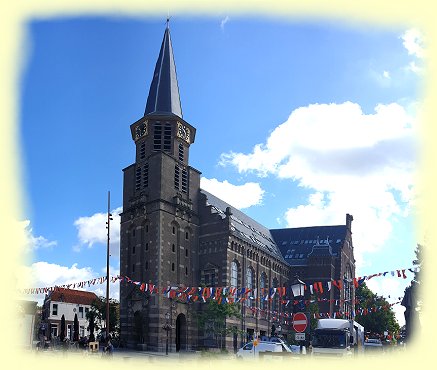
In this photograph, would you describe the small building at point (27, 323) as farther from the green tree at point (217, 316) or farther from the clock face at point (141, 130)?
the clock face at point (141, 130)

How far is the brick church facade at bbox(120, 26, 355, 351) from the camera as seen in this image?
2464 inches

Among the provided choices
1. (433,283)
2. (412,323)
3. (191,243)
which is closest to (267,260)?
(191,243)

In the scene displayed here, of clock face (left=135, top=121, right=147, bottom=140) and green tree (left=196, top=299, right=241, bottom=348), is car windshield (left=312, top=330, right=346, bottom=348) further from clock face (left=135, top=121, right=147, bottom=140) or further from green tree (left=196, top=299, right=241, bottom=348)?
clock face (left=135, top=121, right=147, bottom=140)

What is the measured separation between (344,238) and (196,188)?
121 feet

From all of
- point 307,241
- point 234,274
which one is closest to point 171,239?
point 234,274

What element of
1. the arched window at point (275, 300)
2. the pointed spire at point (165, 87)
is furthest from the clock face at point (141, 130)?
the arched window at point (275, 300)

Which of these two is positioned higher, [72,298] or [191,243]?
[191,243]

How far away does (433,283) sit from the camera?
14.3 metres

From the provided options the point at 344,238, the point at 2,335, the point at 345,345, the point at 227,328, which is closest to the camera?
the point at 2,335

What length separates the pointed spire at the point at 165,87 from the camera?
70.0 meters

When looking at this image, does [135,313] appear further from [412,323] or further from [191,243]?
[412,323]

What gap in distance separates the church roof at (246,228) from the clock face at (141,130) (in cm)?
1083

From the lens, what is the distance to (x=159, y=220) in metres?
63.4

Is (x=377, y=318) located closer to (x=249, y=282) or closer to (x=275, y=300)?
(x=275, y=300)
